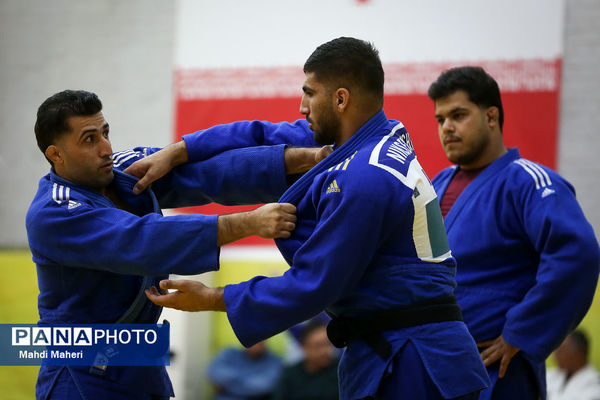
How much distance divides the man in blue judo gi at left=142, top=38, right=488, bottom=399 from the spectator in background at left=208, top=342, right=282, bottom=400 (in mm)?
3521

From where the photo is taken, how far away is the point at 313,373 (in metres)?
5.30

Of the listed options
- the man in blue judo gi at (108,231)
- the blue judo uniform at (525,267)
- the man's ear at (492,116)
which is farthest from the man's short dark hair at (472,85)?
the man in blue judo gi at (108,231)

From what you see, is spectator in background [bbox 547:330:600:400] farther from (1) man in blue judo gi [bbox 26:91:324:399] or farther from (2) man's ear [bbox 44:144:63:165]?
(2) man's ear [bbox 44:144:63:165]

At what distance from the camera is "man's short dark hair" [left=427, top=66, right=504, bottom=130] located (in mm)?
3432

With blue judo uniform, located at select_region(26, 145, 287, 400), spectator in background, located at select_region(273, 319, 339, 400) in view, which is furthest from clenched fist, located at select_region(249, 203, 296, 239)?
spectator in background, located at select_region(273, 319, 339, 400)

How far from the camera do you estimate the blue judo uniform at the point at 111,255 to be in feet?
7.55

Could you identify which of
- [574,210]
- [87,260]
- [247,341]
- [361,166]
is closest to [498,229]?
[574,210]

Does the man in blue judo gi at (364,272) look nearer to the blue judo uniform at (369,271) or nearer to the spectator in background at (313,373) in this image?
the blue judo uniform at (369,271)

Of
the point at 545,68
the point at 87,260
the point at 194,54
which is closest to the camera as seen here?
the point at 87,260

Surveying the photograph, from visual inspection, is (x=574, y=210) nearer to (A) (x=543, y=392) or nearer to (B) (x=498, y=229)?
(B) (x=498, y=229)

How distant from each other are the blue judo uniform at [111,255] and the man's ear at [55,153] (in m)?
0.06

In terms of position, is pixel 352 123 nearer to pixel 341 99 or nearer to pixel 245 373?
pixel 341 99

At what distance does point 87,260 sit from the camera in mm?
2320

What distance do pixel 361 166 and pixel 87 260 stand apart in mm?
1002
